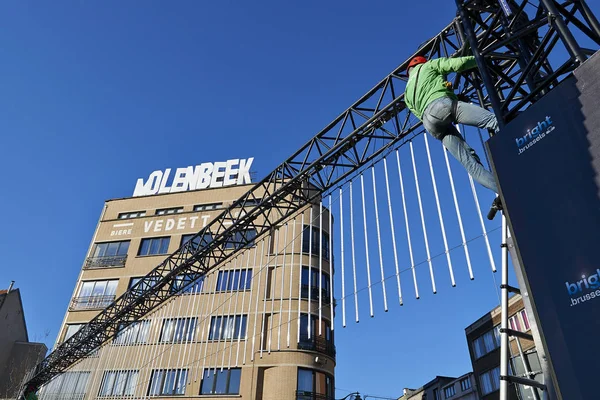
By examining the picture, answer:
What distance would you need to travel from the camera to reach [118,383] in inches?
951

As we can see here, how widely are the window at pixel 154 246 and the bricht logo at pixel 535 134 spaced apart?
30314 mm

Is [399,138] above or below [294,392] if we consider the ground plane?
above

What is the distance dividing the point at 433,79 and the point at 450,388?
34.2 metres

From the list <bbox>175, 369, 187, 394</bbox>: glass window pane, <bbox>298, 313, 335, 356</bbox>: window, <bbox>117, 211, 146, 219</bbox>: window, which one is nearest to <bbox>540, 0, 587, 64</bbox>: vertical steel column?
<bbox>298, 313, 335, 356</bbox>: window

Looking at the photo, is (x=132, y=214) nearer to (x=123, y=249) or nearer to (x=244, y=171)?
(x=123, y=249)

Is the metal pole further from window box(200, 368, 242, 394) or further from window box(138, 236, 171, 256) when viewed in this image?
window box(138, 236, 171, 256)

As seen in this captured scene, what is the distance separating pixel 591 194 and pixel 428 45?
21.9ft

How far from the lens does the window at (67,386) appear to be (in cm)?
2303

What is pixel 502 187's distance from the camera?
3.85 metres

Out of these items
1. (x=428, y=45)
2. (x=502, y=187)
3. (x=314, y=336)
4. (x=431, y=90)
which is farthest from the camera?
(x=314, y=336)

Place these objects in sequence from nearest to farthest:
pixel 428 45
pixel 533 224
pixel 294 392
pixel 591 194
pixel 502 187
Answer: pixel 591 194 < pixel 533 224 < pixel 502 187 < pixel 428 45 < pixel 294 392

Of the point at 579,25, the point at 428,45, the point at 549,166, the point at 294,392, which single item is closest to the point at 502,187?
the point at 549,166

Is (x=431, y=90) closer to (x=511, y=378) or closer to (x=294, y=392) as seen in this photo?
(x=511, y=378)

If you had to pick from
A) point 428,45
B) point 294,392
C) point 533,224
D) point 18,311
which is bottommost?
point 533,224
